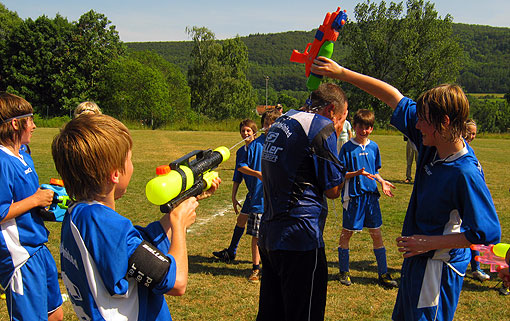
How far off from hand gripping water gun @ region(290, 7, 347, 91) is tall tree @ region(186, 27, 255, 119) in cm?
6243

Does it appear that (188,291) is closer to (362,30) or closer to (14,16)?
(362,30)

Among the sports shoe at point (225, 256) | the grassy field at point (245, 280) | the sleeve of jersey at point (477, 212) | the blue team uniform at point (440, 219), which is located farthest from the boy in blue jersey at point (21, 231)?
the sports shoe at point (225, 256)

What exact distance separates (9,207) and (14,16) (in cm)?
7617

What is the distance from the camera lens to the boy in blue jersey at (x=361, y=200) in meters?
5.51

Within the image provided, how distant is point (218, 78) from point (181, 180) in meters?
64.7

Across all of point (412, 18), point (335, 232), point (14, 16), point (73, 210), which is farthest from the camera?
point (14, 16)

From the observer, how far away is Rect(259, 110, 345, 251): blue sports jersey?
2.86 m

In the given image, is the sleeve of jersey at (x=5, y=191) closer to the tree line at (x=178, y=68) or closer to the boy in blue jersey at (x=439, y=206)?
the boy in blue jersey at (x=439, y=206)

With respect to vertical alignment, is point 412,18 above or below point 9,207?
above

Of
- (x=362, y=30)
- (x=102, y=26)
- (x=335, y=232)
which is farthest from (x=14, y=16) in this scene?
(x=335, y=232)

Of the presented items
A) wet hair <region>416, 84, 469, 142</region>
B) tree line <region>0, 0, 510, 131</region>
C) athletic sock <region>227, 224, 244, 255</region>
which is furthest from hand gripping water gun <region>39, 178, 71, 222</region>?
tree line <region>0, 0, 510, 131</region>

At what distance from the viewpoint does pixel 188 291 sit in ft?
17.3

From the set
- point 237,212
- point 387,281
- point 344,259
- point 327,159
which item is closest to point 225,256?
point 237,212

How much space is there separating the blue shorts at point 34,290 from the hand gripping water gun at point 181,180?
1919 millimetres
